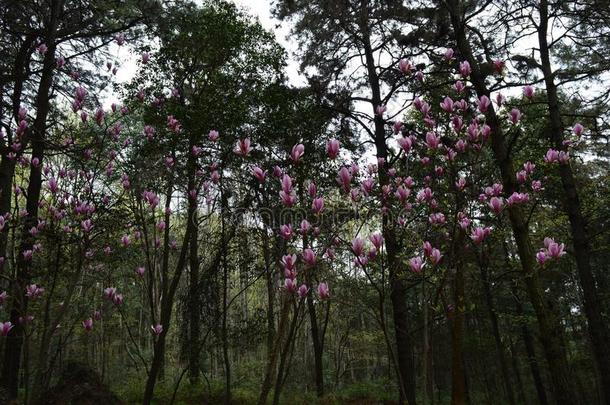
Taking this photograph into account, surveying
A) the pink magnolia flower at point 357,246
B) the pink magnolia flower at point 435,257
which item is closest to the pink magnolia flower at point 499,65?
the pink magnolia flower at point 435,257

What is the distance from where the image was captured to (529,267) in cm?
433

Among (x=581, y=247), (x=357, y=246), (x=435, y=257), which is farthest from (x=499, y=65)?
(x=581, y=247)

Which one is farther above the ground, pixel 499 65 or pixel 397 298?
pixel 499 65

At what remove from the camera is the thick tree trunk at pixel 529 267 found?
13.6 feet

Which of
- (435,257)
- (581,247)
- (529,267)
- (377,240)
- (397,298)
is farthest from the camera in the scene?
(397,298)

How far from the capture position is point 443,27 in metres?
5.88

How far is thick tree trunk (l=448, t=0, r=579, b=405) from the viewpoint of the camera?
163 inches

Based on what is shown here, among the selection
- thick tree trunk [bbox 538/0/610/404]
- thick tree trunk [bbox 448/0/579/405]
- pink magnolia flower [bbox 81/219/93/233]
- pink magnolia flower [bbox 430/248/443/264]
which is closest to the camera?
pink magnolia flower [bbox 430/248/443/264]

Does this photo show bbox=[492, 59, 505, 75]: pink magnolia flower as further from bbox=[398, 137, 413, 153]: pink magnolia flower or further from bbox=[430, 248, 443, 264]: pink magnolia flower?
bbox=[430, 248, 443, 264]: pink magnolia flower

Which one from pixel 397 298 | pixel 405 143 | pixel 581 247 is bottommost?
pixel 397 298

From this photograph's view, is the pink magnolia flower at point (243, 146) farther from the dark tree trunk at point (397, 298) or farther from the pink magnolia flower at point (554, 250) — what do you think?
the dark tree trunk at point (397, 298)

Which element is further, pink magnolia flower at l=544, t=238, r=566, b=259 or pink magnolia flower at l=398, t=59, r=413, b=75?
pink magnolia flower at l=398, t=59, r=413, b=75

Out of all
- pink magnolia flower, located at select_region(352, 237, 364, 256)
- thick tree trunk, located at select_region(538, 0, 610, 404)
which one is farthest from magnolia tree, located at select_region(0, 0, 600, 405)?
thick tree trunk, located at select_region(538, 0, 610, 404)

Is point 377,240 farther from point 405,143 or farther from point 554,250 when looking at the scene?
point 554,250
